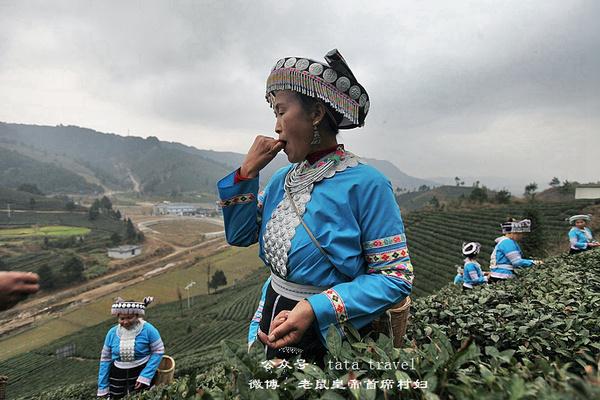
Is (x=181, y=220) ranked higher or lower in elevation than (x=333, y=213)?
lower

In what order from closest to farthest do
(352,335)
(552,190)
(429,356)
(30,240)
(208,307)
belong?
1. (429,356)
2. (352,335)
3. (208,307)
4. (552,190)
5. (30,240)

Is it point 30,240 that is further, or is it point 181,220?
point 181,220

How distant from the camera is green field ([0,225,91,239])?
206 ft

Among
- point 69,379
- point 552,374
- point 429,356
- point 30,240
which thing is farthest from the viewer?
point 30,240

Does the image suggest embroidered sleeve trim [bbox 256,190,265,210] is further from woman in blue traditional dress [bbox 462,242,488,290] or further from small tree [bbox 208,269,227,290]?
small tree [bbox 208,269,227,290]

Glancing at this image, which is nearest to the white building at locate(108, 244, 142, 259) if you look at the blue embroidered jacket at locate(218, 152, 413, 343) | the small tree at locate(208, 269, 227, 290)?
the small tree at locate(208, 269, 227, 290)

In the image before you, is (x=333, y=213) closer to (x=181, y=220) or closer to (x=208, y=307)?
(x=208, y=307)

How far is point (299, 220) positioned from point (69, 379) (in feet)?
91.2

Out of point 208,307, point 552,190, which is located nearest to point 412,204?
point 552,190

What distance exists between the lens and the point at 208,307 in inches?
1419

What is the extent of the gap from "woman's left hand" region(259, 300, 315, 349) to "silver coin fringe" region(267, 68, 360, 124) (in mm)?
832

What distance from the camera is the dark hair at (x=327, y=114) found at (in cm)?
148

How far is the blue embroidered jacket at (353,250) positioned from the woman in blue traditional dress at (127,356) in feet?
10.3

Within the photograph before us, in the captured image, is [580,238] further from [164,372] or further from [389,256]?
[164,372]
